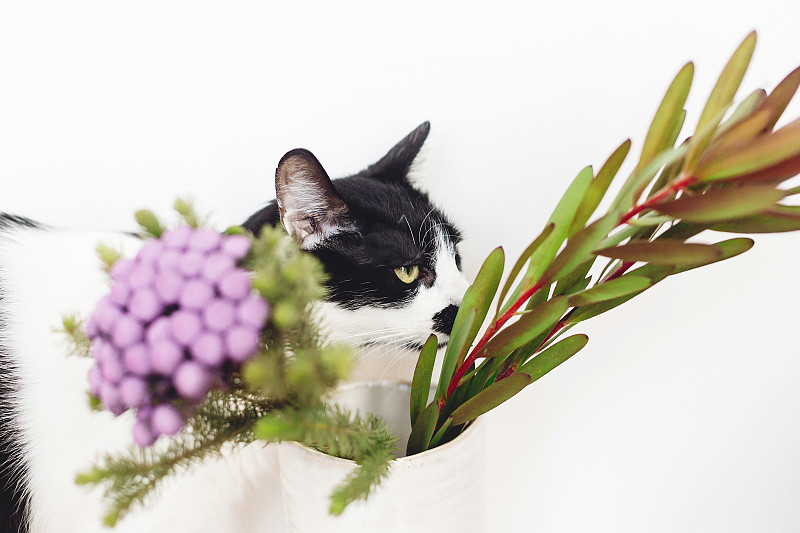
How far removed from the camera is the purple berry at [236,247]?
15.0 inches

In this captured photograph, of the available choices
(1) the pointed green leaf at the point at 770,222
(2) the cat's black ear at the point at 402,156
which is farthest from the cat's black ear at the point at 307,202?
(1) the pointed green leaf at the point at 770,222

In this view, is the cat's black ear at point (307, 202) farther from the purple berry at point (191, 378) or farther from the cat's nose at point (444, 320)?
the purple berry at point (191, 378)

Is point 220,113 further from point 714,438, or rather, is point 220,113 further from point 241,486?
point 714,438

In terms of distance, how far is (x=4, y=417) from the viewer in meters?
0.58

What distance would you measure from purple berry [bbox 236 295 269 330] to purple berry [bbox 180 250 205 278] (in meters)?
0.04

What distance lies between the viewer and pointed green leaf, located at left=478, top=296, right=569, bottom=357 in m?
0.45

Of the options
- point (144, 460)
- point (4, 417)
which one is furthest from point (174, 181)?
point (144, 460)

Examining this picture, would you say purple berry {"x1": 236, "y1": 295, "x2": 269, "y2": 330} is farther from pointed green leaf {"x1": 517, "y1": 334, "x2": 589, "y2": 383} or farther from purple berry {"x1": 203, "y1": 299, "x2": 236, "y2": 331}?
pointed green leaf {"x1": 517, "y1": 334, "x2": 589, "y2": 383}

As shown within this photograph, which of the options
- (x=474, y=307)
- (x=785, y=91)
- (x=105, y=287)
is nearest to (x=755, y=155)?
(x=785, y=91)

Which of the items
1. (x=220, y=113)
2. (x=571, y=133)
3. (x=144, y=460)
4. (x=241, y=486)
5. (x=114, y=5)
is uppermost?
(x=114, y=5)

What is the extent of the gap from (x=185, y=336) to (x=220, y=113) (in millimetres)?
456

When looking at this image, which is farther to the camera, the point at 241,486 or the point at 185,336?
the point at 241,486

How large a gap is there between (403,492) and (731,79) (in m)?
0.39

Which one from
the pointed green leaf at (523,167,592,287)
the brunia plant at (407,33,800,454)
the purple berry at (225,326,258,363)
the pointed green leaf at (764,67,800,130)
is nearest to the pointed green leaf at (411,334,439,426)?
the brunia plant at (407,33,800,454)
